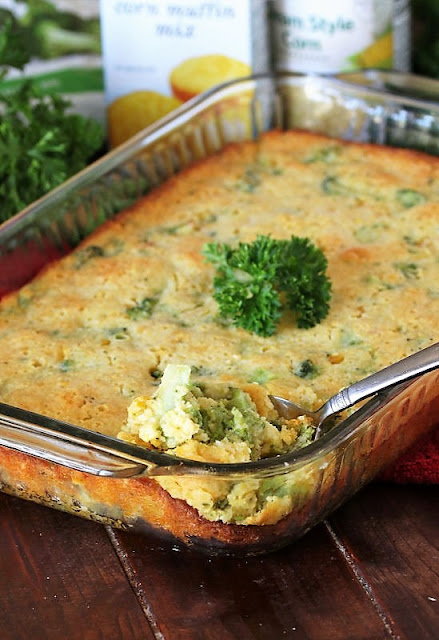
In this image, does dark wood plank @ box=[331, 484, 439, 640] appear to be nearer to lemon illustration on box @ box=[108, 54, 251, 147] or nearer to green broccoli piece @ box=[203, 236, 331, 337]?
green broccoli piece @ box=[203, 236, 331, 337]

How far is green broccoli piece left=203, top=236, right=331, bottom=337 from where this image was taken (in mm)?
2061

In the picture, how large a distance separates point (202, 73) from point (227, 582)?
1807mm

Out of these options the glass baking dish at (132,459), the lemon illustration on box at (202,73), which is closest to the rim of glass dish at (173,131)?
the glass baking dish at (132,459)

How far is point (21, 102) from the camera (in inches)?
109

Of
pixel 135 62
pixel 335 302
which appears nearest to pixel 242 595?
pixel 335 302

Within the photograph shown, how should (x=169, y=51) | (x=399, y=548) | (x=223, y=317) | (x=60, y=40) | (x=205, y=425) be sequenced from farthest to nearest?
(x=60, y=40) → (x=169, y=51) → (x=223, y=317) → (x=399, y=548) → (x=205, y=425)

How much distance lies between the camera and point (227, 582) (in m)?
1.71

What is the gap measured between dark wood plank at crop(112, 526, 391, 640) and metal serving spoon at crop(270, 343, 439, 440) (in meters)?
0.23

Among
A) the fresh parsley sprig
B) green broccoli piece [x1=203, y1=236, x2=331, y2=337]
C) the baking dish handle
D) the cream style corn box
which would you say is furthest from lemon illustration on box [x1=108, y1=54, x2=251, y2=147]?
the baking dish handle

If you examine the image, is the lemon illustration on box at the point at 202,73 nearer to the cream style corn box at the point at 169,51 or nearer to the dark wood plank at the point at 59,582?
the cream style corn box at the point at 169,51

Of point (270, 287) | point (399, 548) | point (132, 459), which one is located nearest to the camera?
point (132, 459)

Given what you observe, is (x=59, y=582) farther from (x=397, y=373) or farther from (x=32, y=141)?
(x=32, y=141)

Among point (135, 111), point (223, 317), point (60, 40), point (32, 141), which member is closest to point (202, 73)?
point (135, 111)

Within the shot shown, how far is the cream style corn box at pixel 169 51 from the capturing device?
2.93 m
